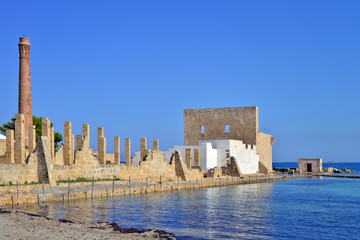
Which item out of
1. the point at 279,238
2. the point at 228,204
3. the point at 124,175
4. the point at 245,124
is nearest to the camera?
the point at 279,238

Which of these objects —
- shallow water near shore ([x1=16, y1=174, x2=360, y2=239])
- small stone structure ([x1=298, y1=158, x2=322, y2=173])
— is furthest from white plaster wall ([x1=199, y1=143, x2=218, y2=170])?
small stone structure ([x1=298, y1=158, x2=322, y2=173])

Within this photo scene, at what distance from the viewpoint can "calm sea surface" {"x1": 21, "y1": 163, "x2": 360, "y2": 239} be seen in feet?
52.5

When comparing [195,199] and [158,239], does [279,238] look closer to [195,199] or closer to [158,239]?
[158,239]

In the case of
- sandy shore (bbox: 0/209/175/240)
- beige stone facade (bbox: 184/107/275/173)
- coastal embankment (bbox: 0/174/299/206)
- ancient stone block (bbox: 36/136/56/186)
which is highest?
beige stone facade (bbox: 184/107/275/173)

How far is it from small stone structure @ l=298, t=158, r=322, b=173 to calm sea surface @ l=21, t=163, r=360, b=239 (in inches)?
1382

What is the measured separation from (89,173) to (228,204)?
7867mm

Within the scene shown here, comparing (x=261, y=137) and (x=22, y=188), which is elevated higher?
(x=261, y=137)

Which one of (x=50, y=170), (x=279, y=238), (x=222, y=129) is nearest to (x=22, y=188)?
(x=50, y=170)

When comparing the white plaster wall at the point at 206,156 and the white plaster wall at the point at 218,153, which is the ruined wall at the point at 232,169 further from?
the white plaster wall at the point at 206,156

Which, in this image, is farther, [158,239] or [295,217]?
[295,217]

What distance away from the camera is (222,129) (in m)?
49.9

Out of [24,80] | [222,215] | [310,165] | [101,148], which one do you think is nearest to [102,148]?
[101,148]

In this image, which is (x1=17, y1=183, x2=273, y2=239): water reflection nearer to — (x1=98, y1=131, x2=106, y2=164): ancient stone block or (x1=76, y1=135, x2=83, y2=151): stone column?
(x1=76, y1=135, x2=83, y2=151): stone column

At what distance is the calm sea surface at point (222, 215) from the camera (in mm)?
15995
